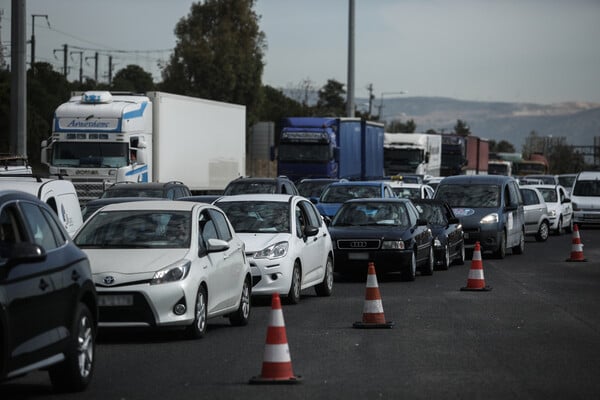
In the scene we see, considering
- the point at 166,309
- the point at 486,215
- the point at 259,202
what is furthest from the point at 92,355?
the point at 486,215

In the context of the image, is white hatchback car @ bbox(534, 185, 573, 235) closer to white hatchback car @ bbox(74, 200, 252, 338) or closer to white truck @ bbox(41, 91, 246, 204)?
white truck @ bbox(41, 91, 246, 204)

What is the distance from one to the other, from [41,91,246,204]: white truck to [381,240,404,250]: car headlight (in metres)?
14.8

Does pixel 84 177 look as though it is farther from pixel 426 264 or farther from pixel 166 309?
pixel 166 309

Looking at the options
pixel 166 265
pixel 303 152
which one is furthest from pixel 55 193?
pixel 303 152

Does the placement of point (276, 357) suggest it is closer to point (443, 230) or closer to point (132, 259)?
point (132, 259)

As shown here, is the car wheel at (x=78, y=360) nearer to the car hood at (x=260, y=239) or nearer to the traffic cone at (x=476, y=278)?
the car hood at (x=260, y=239)

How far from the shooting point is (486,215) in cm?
3041

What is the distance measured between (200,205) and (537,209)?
86.7ft

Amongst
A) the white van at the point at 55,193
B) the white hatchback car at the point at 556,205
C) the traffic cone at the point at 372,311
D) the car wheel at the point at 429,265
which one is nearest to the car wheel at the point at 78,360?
the white van at the point at 55,193

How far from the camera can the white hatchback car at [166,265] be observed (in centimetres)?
1364

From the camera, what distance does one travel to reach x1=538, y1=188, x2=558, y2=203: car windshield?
145 feet

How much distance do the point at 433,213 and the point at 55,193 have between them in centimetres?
1320

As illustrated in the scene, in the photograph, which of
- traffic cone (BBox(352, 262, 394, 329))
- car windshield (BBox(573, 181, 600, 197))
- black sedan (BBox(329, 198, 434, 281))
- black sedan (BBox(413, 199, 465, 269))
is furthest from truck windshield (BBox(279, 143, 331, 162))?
traffic cone (BBox(352, 262, 394, 329))

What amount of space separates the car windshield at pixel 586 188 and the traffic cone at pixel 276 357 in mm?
38756
